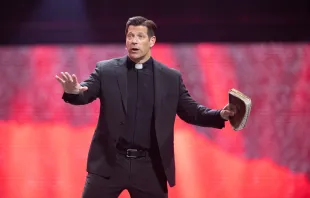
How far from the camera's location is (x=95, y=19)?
333 cm

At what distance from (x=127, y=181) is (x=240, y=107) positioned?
0.66m

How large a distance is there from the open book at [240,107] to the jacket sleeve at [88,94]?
65 centimetres

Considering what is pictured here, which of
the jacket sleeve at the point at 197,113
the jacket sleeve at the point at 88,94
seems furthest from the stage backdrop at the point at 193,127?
the jacket sleeve at the point at 88,94

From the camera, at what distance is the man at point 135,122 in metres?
2.11

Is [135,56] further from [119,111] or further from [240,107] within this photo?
[240,107]

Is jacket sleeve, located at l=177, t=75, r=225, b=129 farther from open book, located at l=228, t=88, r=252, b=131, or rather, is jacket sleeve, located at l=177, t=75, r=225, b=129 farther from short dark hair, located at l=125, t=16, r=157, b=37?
short dark hair, located at l=125, t=16, r=157, b=37

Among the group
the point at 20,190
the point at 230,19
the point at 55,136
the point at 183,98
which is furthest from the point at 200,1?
the point at 20,190

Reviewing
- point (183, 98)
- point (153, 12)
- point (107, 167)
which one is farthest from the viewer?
point (153, 12)

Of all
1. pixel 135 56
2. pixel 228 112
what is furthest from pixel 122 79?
pixel 228 112

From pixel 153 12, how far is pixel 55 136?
4.02ft

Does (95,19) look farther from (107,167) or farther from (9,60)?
(107,167)

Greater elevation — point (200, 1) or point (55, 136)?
point (200, 1)

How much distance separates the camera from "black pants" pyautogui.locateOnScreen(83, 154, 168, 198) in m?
2.11

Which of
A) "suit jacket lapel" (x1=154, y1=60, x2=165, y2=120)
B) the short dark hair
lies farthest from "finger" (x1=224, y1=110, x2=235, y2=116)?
the short dark hair
